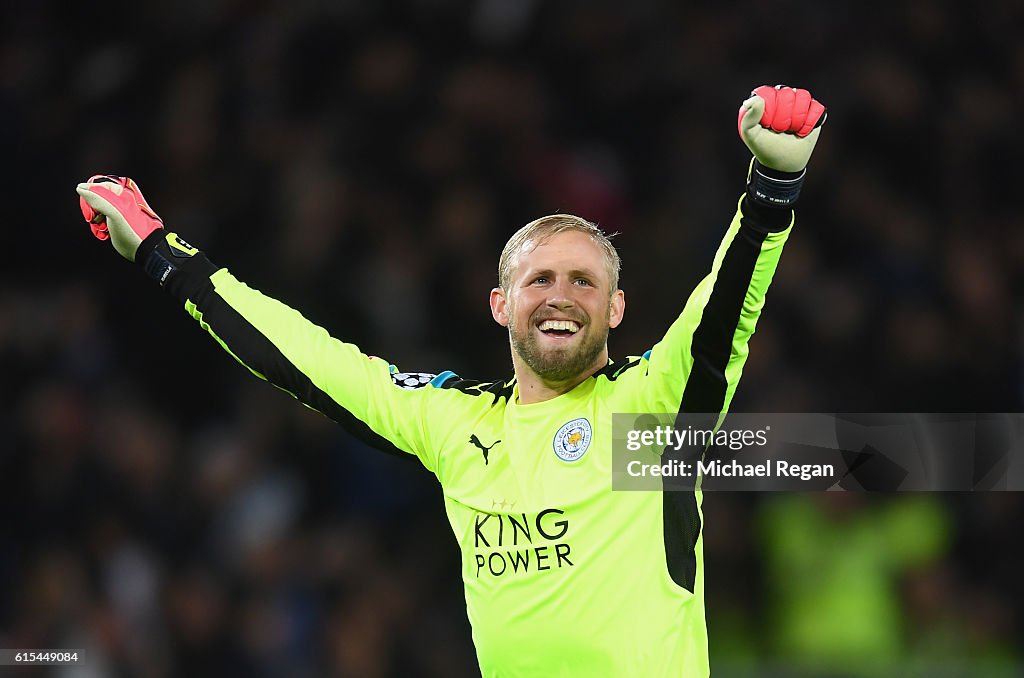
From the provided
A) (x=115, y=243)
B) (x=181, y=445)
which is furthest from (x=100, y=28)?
(x=115, y=243)

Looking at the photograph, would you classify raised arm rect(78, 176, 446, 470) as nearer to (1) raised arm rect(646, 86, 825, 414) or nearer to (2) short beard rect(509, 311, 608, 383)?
(2) short beard rect(509, 311, 608, 383)

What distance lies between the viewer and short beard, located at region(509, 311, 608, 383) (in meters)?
3.56

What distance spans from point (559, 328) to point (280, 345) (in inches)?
33.8

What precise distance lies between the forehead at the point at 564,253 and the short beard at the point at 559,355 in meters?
0.15

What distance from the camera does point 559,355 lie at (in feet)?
11.7

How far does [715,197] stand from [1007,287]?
1762mm

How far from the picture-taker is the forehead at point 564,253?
11.7 ft

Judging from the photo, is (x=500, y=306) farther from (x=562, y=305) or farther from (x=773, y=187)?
(x=773, y=187)

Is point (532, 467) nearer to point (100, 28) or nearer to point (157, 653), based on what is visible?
point (157, 653)

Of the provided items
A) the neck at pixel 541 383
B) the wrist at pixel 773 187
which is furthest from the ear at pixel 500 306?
the wrist at pixel 773 187

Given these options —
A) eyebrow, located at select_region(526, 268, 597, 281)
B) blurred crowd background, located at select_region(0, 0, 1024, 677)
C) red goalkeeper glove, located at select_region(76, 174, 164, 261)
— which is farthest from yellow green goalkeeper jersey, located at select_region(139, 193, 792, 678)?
blurred crowd background, located at select_region(0, 0, 1024, 677)

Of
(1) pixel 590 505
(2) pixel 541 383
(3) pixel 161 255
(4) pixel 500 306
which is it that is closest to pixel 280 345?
(3) pixel 161 255

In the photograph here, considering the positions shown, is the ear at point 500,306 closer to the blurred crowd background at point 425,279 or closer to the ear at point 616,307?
the ear at point 616,307

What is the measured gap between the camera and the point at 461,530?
3641mm
